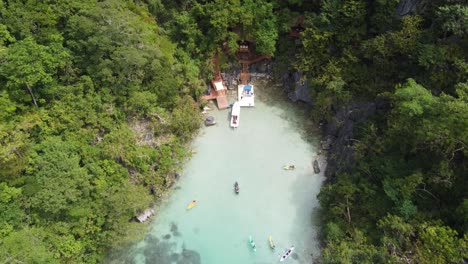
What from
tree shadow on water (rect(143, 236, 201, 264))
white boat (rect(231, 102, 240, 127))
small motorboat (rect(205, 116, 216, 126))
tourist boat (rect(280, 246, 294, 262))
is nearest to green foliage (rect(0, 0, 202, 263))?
tree shadow on water (rect(143, 236, 201, 264))

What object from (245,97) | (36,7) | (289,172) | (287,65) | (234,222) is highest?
(36,7)

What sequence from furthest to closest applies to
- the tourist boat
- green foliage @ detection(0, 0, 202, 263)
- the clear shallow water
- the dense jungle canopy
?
the clear shallow water, the tourist boat, green foliage @ detection(0, 0, 202, 263), the dense jungle canopy

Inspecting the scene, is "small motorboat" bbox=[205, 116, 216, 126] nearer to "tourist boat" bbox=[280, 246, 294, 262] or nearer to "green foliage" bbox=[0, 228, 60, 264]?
"tourist boat" bbox=[280, 246, 294, 262]

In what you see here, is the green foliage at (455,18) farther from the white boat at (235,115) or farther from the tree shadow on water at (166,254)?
the tree shadow on water at (166,254)

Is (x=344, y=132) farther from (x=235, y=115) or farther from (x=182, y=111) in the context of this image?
(x=182, y=111)

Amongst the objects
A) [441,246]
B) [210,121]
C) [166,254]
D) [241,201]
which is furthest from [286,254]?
[210,121]

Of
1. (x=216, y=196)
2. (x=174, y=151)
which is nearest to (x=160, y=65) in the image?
(x=174, y=151)

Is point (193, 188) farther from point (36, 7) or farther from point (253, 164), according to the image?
point (36, 7)
